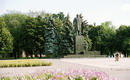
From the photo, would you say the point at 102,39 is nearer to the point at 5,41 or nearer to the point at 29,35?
the point at 29,35

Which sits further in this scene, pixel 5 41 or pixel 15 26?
pixel 15 26

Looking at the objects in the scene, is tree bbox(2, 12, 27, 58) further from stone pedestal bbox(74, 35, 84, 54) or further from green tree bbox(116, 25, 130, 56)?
green tree bbox(116, 25, 130, 56)

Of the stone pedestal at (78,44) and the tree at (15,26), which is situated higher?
the tree at (15,26)

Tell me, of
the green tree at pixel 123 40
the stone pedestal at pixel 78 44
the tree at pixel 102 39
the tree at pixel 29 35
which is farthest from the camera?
the tree at pixel 102 39

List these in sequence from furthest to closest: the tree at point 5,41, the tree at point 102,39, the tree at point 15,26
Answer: the tree at point 102,39 → the tree at point 15,26 → the tree at point 5,41

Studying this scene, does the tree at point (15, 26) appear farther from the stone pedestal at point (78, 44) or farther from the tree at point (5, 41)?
the stone pedestal at point (78, 44)

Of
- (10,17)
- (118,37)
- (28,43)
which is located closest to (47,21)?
(28,43)

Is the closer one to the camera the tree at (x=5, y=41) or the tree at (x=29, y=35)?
the tree at (x=5, y=41)

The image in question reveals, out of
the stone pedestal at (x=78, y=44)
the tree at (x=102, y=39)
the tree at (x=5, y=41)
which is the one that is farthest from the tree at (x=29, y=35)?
the tree at (x=102, y=39)

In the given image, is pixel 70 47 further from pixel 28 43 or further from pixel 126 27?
pixel 126 27

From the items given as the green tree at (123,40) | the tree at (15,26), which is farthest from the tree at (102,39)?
the tree at (15,26)

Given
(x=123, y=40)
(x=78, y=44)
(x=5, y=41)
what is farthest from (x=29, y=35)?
(x=123, y=40)

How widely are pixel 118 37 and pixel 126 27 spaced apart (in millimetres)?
3941

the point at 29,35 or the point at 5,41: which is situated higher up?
the point at 29,35
